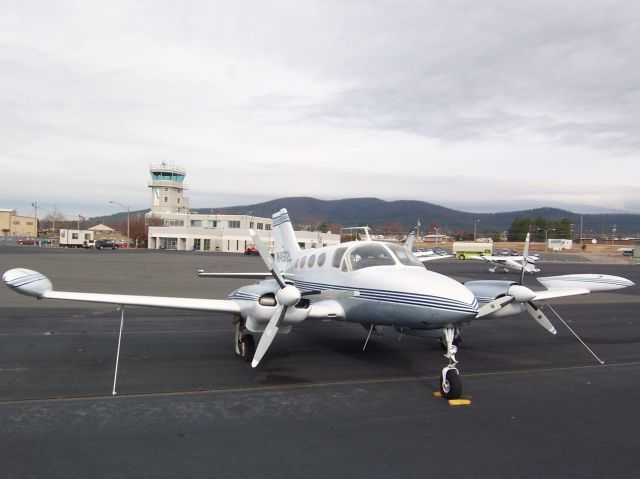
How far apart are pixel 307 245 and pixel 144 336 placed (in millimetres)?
83881

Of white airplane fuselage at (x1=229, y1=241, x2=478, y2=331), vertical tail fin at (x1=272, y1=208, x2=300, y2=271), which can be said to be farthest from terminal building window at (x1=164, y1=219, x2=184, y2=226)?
white airplane fuselage at (x1=229, y1=241, x2=478, y2=331)

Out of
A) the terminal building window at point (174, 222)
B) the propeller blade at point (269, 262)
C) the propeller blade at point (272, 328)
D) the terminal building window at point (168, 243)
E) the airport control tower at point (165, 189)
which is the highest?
the airport control tower at point (165, 189)

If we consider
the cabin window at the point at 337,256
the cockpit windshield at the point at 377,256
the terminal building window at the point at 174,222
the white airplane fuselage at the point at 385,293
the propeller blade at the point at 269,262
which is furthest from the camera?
the terminal building window at the point at 174,222

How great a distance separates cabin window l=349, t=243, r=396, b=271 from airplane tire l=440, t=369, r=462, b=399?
8.36ft

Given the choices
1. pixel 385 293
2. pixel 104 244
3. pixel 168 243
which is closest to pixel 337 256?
pixel 385 293

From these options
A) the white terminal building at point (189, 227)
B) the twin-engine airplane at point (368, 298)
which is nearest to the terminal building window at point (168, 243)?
the white terminal building at point (189, 227)

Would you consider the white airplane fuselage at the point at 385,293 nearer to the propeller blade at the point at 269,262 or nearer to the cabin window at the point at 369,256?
the cabin window at the point at 369,256

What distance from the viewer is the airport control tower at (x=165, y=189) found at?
104m

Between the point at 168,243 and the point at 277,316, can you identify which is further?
the point at 168,243

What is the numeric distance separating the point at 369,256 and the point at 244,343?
3.18 meters

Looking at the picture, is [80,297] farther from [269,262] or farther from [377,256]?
[377,256]

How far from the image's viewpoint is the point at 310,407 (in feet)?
23.6

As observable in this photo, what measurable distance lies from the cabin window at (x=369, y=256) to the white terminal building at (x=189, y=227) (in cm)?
7295

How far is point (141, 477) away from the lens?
4891mm
